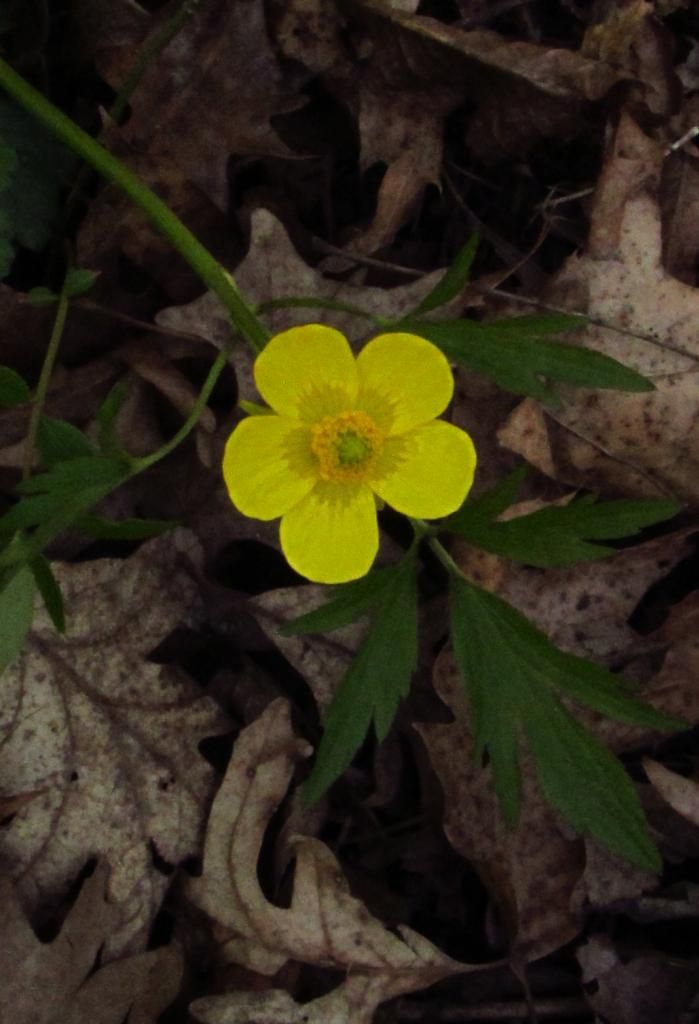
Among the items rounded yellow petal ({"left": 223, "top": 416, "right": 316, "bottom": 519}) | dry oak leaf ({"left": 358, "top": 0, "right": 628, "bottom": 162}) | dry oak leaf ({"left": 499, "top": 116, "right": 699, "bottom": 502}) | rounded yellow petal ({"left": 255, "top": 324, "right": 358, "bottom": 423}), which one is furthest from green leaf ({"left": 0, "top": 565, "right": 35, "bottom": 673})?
dry oak leaf ({"left": 358, "top": 0, "right": 628, "bottom": 162})

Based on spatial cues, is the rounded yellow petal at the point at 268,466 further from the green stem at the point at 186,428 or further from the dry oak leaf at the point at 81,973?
the dry oak leaf at the point at 81,973

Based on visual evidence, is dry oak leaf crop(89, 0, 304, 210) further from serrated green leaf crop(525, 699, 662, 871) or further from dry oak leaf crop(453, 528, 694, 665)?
serrated green leaf crop(525, 699, 662, 871)

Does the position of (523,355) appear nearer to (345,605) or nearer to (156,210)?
(345,605)

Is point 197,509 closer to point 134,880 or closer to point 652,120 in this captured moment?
point 134,880

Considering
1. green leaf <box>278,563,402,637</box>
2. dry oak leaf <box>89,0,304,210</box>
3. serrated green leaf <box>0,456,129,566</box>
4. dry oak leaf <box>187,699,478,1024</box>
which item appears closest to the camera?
serrated green leaf <box>0,456,129,566</box>

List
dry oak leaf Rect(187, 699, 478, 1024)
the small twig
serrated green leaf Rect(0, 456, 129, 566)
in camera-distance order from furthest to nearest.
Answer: the small twig, dry oak leaf Rect(187, 699, 478, 1024), serrated green leaf Rect(0, 456, 129, 566)
